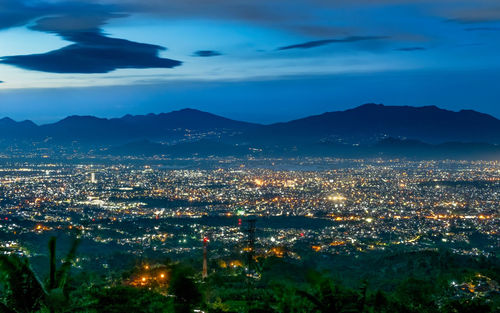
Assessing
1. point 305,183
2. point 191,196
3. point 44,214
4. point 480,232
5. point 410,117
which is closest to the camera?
point 480,232

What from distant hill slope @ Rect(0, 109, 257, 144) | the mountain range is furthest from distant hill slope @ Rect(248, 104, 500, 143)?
distant hill slope @ Rect(0, 109, 257, 144)

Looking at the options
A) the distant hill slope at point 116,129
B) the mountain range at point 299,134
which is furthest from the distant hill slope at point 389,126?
the distant hill slope at point 116,129

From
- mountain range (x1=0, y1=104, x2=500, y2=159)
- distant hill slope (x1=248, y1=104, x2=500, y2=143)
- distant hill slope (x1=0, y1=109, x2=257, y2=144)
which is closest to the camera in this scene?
mountain range (x1=0, y1=104, x2=500, y2=159)

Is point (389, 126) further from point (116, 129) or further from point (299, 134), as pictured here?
point (116, 129)

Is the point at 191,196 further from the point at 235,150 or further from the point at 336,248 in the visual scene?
the point at 235,150

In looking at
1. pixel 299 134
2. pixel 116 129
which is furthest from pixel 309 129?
pixel 116 129

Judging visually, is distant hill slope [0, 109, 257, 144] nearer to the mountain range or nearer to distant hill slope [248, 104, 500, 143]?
the mountain range

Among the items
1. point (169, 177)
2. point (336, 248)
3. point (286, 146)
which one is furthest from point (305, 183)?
point (286, 146)

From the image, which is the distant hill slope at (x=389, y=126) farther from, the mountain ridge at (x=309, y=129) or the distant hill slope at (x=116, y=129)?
the distant hill slope at (x=116, y=129)
